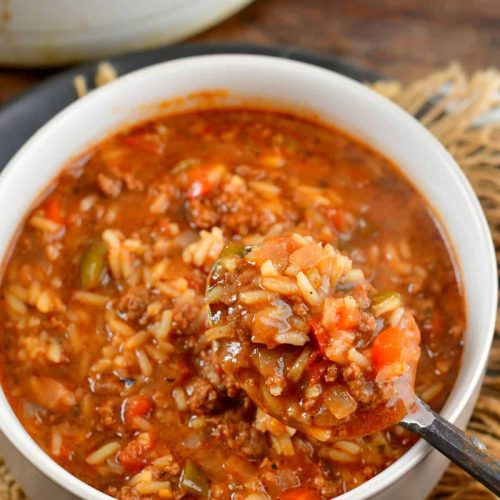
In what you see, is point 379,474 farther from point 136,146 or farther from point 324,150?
point 136,146

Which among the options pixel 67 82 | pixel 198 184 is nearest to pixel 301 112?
pixel 198 184

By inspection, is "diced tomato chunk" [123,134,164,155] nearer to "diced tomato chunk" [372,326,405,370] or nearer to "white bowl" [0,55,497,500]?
"white bowl" [0,55,497,500]

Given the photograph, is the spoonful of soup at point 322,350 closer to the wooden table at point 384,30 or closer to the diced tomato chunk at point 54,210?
the diced tomato chunk at point 54,210

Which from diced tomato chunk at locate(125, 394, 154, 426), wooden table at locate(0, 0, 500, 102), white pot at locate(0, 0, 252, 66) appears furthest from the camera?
wooden table at locate(0, 0, 500, 102)

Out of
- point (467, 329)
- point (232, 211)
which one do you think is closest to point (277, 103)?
point (232, 211)

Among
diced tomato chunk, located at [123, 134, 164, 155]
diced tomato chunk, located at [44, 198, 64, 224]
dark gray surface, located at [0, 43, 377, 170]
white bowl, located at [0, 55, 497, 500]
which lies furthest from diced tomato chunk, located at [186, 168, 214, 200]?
dark gray surface, located at [0, 43, 377, 170]

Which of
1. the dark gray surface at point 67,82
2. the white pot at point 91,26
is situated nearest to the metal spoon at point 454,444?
the dark gray surface at point 67,82
